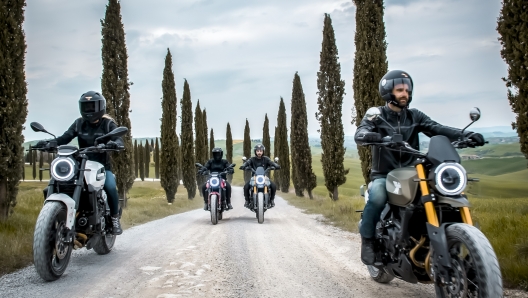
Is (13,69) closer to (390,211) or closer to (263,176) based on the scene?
(263,176)

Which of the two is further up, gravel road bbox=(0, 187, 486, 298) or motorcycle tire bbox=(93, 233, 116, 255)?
motorcycle tire bbox=(93, 233, 116, 255)

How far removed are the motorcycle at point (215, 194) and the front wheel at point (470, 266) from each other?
8088 millimetres

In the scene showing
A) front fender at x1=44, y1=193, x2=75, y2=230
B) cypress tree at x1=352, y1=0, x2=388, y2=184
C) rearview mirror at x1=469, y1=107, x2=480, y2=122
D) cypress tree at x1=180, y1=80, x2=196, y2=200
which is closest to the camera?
rearview mirror at x1=469, y1=107, x2=480, y2=122

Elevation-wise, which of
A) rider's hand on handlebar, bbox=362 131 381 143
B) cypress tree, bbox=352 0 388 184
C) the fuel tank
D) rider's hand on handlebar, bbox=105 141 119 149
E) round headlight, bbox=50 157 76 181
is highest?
cypress tree, bbox=352 0 388 184

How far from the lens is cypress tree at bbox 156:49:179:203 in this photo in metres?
24.3

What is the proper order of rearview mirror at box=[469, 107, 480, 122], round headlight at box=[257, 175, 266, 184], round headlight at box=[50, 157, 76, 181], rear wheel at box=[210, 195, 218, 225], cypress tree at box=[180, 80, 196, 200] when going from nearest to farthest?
rearview mirror at box=[469, 107, 480, 122]
round headlight at box=[50, 157, 76, 181]
rear wheel at box=[210, 195, 218, 225]
round headlight at box=[257, 175, 266, 184]
cypress tree at box=[180, 80, 196, 200]

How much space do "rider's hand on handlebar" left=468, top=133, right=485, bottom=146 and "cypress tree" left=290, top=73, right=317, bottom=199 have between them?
2177cm

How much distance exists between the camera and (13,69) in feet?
27.3

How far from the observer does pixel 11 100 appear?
8.09 m

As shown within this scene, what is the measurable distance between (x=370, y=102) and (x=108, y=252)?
899 cm

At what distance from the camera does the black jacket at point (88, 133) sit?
19.6 ft

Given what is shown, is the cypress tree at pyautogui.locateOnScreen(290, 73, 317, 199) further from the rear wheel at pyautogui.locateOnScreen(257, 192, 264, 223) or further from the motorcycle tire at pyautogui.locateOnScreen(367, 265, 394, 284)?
the motorcycle tire at pyautogui.locateOnScreen(367, 265, 394, 284)

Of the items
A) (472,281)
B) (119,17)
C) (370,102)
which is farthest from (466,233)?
(119,17)

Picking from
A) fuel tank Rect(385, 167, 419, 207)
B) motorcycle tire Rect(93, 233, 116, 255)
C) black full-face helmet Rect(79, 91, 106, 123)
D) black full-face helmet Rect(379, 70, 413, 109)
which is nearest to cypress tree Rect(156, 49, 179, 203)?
motorcycle tire Rect(93, 233, 116, 255)
